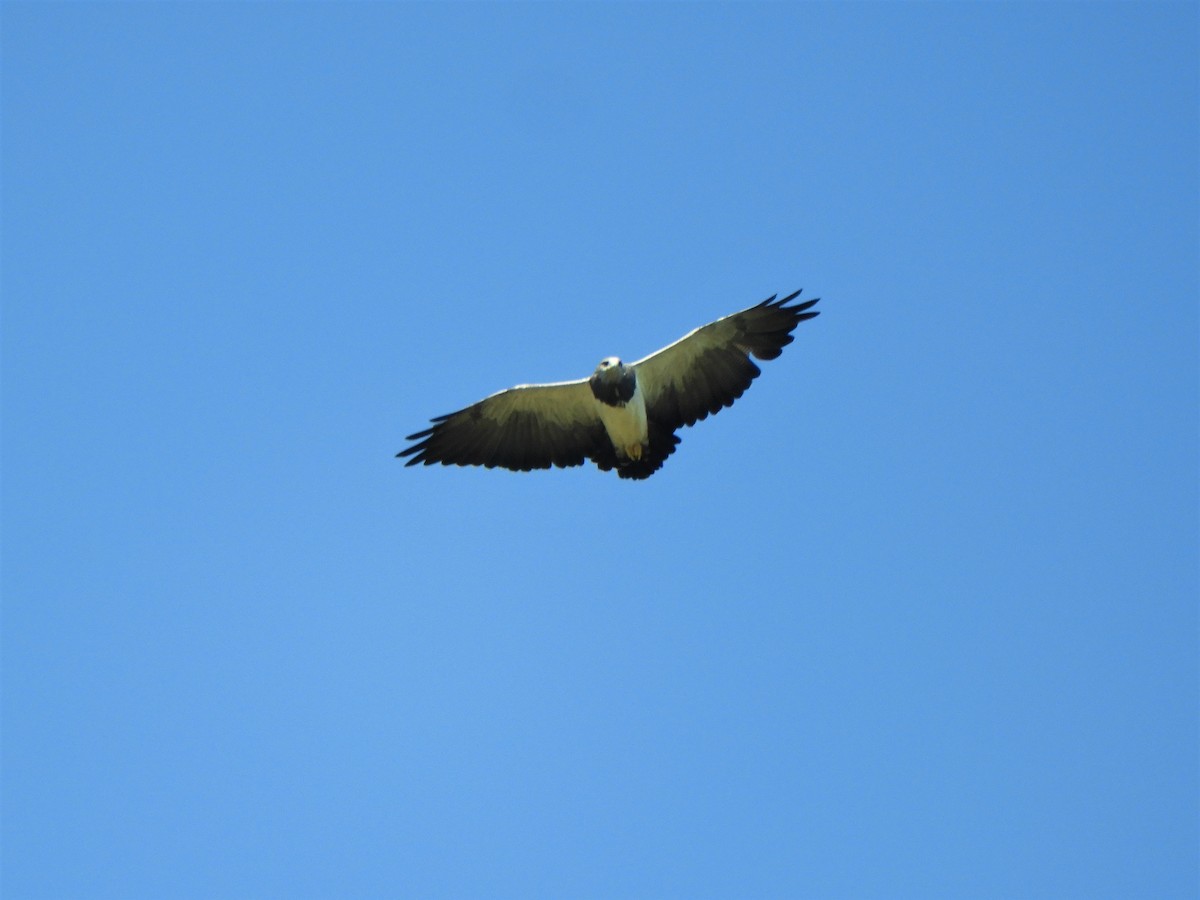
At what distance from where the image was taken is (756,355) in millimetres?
19859

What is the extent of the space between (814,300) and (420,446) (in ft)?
17.3

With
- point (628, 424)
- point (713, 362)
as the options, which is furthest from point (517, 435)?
point (713, 362)

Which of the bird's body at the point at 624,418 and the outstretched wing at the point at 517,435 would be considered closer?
the bird's body at the point at 624,418

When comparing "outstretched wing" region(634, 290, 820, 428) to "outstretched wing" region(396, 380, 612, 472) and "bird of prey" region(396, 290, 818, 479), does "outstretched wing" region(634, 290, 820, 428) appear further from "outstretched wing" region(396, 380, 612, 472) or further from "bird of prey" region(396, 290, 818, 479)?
"outstretched wing" region(396, 380, 612, 472)

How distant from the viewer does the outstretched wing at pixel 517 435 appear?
20.2m

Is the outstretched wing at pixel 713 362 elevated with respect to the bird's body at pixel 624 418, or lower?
elevated

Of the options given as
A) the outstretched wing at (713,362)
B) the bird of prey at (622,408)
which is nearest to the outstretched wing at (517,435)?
the bird of prey at (622,408)

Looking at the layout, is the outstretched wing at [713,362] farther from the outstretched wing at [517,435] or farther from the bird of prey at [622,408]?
the outstretched wing at [517,435]

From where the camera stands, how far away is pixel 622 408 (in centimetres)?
1939

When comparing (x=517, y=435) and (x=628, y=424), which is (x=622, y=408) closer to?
(x=628, y=424)

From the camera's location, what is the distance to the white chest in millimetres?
19484

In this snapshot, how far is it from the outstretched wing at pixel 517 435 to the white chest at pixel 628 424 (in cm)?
27

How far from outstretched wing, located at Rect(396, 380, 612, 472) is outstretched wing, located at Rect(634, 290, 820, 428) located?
34.7 inches

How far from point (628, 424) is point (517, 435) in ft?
5.44
